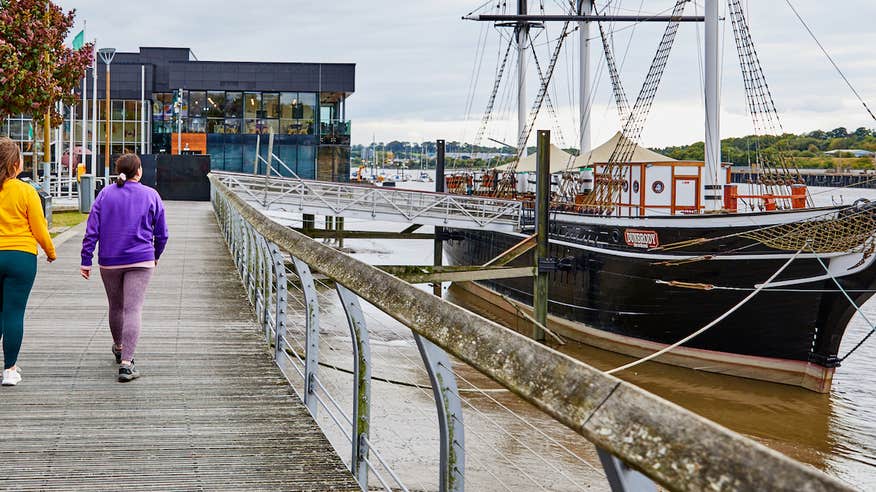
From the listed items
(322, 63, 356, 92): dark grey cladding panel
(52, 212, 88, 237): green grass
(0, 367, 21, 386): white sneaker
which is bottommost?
(0, 367, 21, 386): white sneaker

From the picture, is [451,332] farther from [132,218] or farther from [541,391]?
[132,218]

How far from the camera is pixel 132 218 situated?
23.0ft

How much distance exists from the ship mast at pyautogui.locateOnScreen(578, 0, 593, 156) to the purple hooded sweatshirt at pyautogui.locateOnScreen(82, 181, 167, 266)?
33153 mm

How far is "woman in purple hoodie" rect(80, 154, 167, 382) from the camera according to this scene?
697cm

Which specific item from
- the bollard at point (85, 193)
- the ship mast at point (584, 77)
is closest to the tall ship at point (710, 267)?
the ship mast at point (584, 77)

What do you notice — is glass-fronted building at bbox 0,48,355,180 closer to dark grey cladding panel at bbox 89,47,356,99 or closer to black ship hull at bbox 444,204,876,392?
dark grey cladding panel at bbox 89,47,356,99

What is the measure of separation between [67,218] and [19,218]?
2289 cm

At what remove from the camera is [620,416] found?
6.42 ft

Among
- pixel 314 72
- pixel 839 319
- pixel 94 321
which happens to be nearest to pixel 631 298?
pixel 839 319

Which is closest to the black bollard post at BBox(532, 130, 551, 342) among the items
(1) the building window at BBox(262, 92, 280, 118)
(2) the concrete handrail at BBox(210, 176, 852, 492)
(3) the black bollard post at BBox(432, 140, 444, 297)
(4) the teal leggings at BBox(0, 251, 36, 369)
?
(3) the black bollard post at BBox(432, 140, 444, 297)

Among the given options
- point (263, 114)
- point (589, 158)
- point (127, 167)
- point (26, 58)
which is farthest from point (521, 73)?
point (127, 167)

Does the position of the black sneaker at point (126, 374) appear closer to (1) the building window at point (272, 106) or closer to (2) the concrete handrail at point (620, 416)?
(2) the concrete handrail at point (620, 416)

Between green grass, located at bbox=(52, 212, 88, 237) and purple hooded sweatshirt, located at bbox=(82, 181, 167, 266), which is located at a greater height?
purple hooded sweatshirt, located at bbox=(82, 181, 167, 266)

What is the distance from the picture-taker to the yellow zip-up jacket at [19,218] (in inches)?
254
